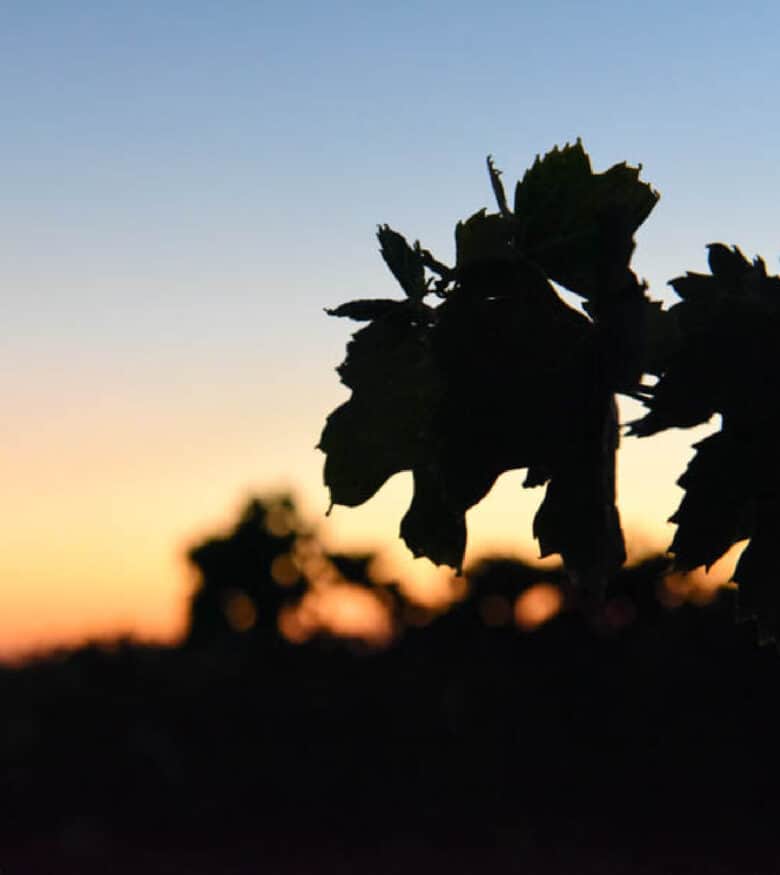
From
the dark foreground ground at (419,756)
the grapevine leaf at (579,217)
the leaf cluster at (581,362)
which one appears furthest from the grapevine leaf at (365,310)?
the dark foreground ground at (419,756)

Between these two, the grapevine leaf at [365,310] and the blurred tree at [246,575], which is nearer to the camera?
the grapevine leaf at [365,310]

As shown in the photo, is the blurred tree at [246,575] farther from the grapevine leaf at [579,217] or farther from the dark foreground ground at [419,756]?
the grapevine leaf at [579,217]

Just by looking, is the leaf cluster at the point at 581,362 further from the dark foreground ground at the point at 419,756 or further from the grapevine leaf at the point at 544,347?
the dark foreground ground at the point at 419,756

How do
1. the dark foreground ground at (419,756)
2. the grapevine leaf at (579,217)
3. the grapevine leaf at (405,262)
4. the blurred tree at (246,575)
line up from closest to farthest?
the grapevine leaf at (579,217) < the grapevine leaf at (405,262) < the dark foreground ground at (419,756) < the blurred tree at (246,575)

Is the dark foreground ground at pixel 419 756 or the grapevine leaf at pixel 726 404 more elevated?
the dark foreground ground at pixel 419 756

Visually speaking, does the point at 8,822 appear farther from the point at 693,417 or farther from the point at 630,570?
the point at 693,417

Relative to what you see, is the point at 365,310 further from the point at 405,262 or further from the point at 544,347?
the point at 544,347

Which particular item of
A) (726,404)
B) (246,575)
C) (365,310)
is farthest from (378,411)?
(246,575)

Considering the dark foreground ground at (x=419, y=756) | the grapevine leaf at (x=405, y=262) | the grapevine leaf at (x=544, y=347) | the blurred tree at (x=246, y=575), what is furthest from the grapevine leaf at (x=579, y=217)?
the blurred tree at (x=246, y=575)

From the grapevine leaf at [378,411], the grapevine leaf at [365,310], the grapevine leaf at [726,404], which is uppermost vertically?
the grapevine leaf at [365,310]

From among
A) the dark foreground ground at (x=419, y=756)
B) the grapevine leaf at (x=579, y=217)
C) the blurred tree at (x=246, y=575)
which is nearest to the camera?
the grapevine leaf at (x=579, y=217)

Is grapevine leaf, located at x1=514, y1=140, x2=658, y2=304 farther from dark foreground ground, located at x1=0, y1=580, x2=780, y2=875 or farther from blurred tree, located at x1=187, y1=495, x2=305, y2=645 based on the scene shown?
blurred tree, located at x1=187, y1=495, x2=305, y2=645
